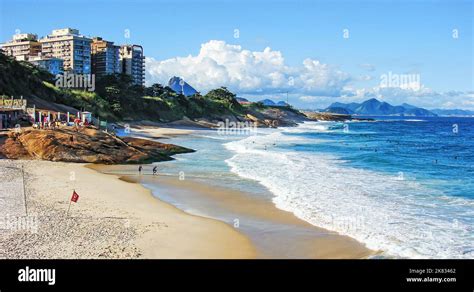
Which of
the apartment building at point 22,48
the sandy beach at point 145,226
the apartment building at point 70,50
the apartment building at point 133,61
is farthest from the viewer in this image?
the apartment building at point 133,61

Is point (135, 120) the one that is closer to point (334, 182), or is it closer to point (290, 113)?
point (334, 182)

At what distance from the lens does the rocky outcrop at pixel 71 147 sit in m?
30.7

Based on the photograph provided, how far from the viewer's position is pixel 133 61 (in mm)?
139125

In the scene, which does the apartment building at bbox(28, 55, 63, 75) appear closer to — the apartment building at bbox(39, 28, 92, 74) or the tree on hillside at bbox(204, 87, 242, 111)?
the apartment building at bbox(39, 28, 92, 74)

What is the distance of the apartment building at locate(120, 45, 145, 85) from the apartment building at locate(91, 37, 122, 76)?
1106cm

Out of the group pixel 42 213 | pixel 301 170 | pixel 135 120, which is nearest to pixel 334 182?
pixel 301 170

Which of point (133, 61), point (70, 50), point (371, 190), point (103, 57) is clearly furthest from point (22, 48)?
point (371, 190)

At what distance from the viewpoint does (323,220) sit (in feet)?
56.7

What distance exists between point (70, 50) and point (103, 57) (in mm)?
11733

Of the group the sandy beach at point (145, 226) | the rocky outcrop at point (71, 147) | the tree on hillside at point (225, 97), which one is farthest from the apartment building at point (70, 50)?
the sandy beach at point (145, 226)

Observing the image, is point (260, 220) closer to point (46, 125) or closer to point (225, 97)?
point (46, 125)

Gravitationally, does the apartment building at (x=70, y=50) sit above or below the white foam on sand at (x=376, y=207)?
above

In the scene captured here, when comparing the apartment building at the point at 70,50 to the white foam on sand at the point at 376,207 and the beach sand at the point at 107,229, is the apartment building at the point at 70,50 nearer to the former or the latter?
the white foam on sand at the point at 376,207

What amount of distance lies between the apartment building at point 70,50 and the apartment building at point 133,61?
20560mm
